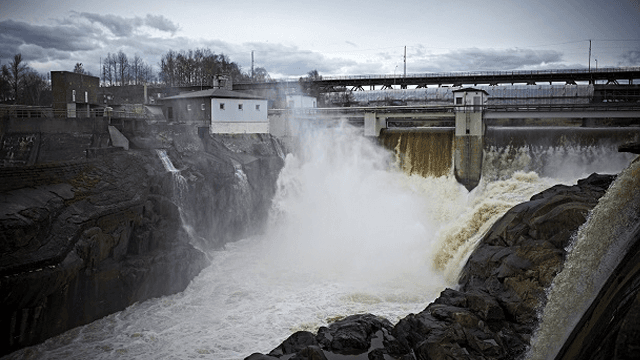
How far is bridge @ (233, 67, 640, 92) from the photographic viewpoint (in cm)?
4597

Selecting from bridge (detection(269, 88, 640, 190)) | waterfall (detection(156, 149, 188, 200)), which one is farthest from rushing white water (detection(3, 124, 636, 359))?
waterfall (detection(156, 149, 188, 200))

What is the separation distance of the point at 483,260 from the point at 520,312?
3.10m

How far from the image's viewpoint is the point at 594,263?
32.2 ft

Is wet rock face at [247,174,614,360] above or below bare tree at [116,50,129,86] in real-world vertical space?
below

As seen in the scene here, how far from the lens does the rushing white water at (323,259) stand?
16.0 metres

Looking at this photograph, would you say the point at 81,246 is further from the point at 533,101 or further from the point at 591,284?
the point at 533,101

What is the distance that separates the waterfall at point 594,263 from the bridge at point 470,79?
4145 cm

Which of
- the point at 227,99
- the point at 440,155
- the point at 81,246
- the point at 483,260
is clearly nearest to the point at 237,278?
the point at 81,246

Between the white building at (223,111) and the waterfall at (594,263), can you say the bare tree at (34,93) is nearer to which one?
the white building at (223,111)

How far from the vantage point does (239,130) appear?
113 ft

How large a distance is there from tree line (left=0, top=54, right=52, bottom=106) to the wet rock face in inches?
1904

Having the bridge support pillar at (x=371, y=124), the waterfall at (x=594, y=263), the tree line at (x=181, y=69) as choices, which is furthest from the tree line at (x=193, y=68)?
the waterfall at (x=594, y=263)

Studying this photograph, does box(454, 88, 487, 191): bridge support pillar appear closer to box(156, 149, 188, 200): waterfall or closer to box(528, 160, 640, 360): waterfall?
box(528, 160, 640, 360): waterfall

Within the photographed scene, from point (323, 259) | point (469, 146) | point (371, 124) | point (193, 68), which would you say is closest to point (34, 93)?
point (193, 68)
